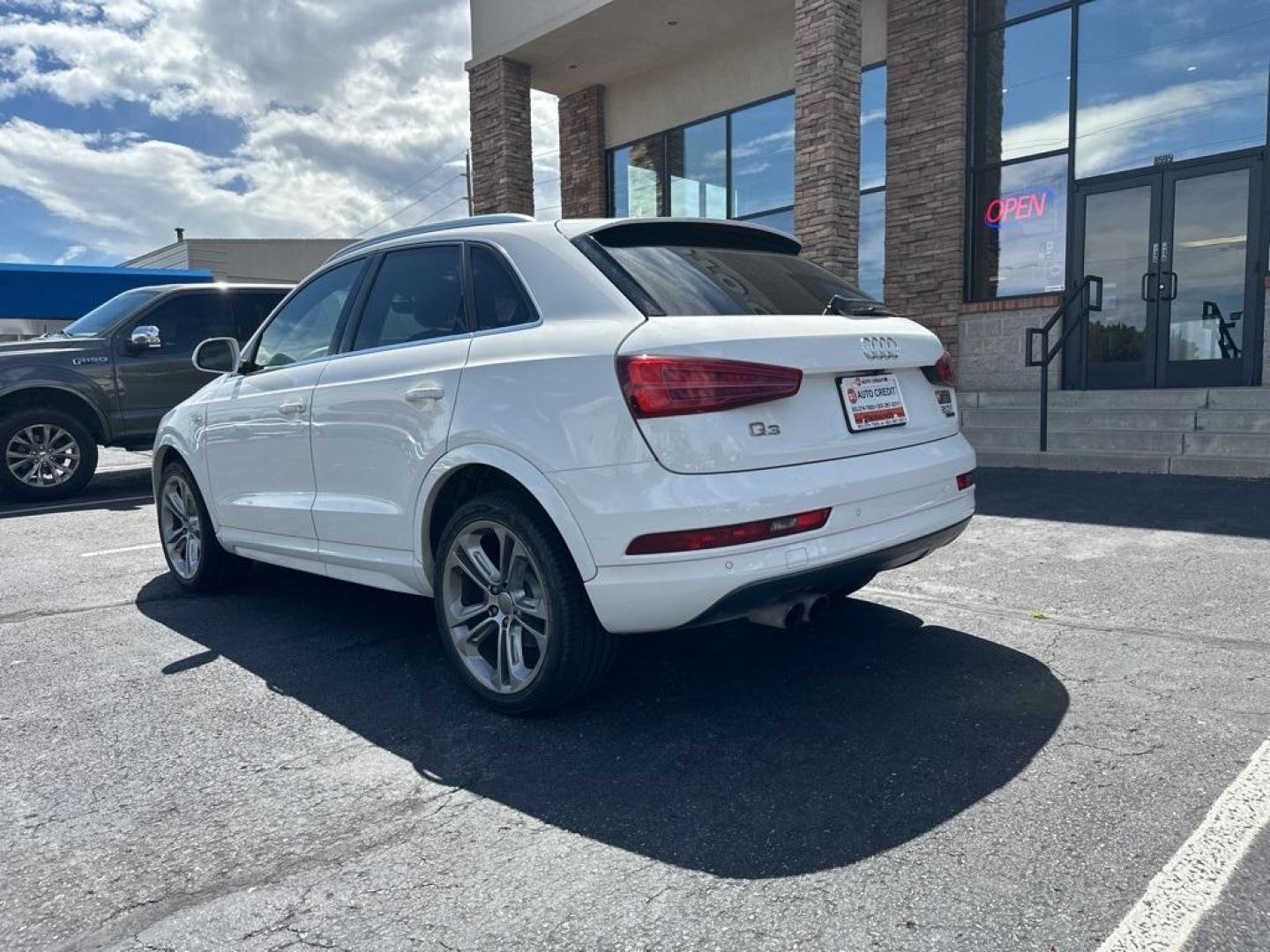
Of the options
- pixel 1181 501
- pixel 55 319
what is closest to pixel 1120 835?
pixel 1181 501

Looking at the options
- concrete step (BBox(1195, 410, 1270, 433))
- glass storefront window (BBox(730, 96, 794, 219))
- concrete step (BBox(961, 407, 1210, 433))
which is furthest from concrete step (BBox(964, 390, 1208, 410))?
glass storefront window (BBox(730, 96, 794, 219))

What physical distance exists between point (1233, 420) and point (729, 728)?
7394 millimetres

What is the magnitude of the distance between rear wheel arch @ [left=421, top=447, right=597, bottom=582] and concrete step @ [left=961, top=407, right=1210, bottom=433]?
7509mm

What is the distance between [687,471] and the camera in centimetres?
268

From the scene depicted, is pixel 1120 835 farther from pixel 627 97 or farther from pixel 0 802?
pixel 627 97

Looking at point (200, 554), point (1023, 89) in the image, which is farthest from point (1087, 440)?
point (200, 554)

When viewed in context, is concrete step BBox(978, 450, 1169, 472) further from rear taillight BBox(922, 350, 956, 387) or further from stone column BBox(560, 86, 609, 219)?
stone column BBox(560, 86, 609, 219)

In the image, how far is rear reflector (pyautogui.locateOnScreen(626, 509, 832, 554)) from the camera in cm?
267

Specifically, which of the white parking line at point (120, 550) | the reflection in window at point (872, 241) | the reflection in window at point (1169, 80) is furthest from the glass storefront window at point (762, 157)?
the white parking line at point (120, 550)

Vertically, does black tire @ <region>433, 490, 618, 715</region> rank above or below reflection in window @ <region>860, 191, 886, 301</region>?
below

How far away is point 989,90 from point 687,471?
36.9ft

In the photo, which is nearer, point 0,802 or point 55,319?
point 0,802

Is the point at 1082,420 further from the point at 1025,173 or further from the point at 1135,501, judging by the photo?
the point at 1025,173

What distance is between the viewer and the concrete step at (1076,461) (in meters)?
8.01
